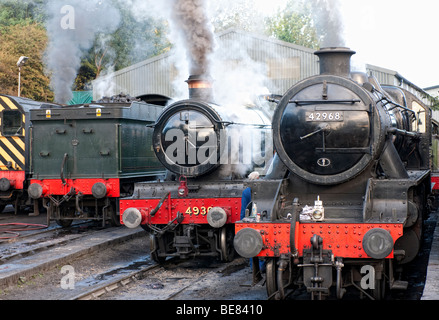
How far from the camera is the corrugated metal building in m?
18.9

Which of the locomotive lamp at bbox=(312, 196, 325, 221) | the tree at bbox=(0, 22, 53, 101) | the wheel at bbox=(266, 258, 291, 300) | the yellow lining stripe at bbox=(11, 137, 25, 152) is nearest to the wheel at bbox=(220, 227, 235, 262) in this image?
the wheel at bbox=(266, 258, 291, 300)

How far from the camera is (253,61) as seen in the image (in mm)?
18906

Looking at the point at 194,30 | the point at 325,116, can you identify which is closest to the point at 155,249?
the point at 325,116

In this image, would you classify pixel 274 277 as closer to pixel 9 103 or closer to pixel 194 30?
pixel 194 30

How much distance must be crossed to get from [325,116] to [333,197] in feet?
2.99

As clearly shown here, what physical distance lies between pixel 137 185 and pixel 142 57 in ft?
69.1

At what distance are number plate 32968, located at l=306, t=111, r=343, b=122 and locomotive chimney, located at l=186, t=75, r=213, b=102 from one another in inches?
125

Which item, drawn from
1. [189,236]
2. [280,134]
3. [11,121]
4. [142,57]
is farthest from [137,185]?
[142,57]

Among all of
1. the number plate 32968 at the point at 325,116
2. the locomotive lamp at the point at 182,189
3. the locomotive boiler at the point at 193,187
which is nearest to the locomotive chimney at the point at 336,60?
the number plate 32968 at the point at 325,116

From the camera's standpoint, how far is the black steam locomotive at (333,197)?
5827 mm

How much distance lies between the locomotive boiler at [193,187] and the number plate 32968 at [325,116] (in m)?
2.25

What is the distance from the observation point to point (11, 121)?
1452 cm

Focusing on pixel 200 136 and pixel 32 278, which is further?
pixel 200 136

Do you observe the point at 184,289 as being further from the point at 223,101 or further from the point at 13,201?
the point at 13,201
